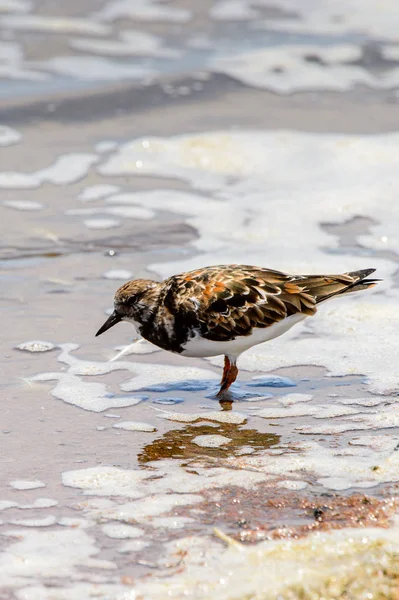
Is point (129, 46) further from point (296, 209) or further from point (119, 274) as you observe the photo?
point (119, 274)

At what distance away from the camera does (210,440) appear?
407 centimetres

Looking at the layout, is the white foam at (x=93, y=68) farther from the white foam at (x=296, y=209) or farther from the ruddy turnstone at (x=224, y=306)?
the ruddy turnstone at (x=224, y=306)

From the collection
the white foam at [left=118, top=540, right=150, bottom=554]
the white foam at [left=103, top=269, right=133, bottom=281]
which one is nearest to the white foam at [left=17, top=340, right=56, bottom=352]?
the white foam at [left=103, top=269, right=133, bottom=281]

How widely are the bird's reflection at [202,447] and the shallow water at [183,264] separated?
1 centimetres

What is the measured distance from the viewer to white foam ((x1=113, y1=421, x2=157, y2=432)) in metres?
4.18

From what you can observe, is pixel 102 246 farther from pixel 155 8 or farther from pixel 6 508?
pixel 155 8

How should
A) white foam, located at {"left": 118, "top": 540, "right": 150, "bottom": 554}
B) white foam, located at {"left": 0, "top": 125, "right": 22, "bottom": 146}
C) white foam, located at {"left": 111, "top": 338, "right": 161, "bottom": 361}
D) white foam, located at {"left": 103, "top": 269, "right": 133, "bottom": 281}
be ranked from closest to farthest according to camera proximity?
white foam, located at {"left": 118, "top": 540, "right": 150, "bottom": 554} < white foam, located at {"left": 111, "top": 338, "right": 161, "bottom": 361} < white foam, located at {"left": 103, "top": 269, "right": 133, "bottom": 281} < white foam, located at {"left": 0, "top": 125, "right": 22, "bottom": 146}

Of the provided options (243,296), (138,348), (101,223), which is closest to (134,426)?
(243,296)

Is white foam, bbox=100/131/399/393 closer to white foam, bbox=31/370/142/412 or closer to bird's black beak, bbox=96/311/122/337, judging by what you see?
bird's black beak, bbox=96/311/122/337

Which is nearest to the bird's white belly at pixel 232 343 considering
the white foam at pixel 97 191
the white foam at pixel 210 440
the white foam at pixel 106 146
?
the white foam at pixel 210 440

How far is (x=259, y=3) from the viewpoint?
1158 centimetres

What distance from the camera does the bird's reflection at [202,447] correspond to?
393 cm

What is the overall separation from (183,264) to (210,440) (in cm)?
215

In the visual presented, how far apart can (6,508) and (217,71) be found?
22.6 feet
